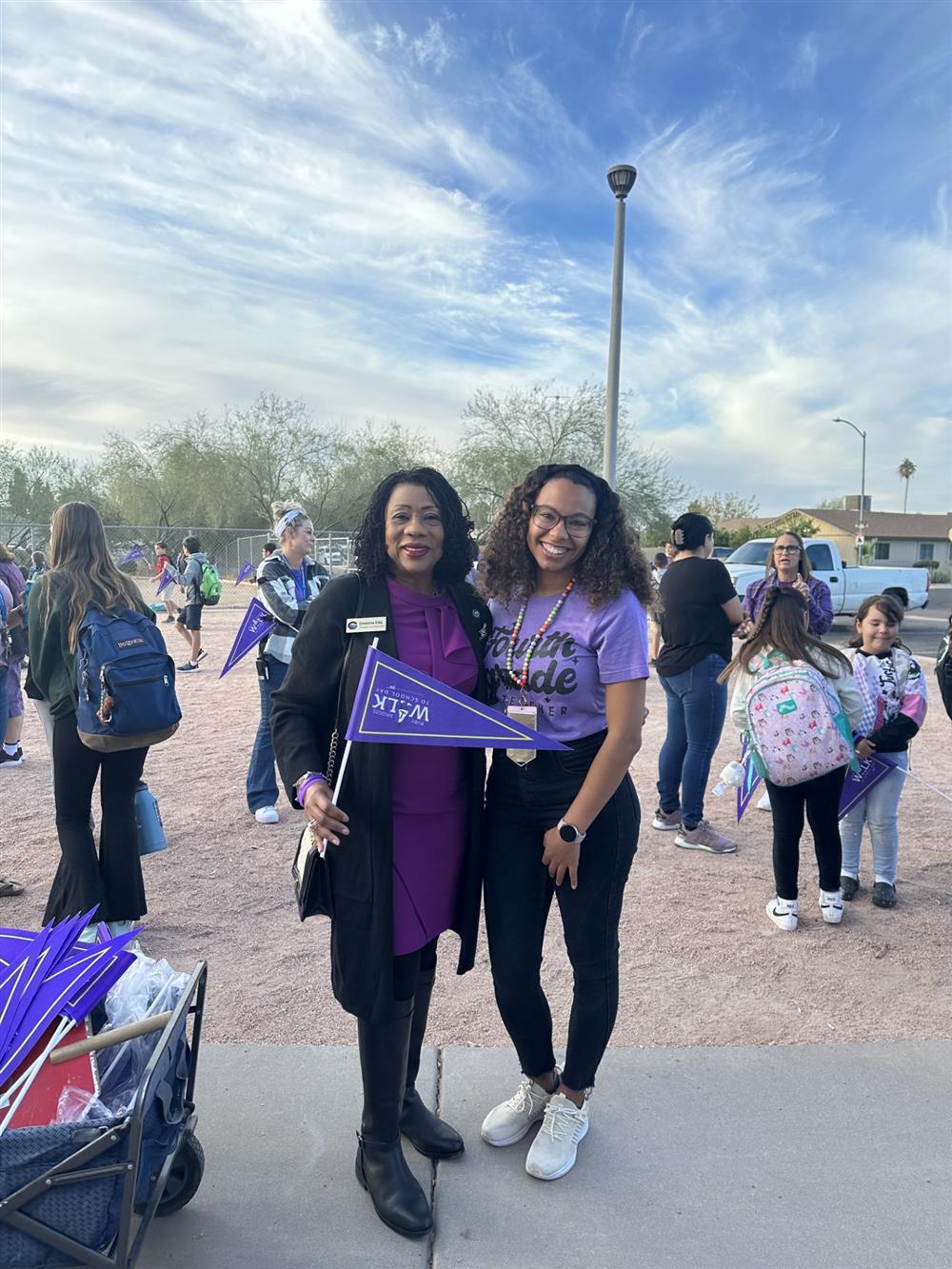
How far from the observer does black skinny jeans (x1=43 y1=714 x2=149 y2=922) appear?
347 cm

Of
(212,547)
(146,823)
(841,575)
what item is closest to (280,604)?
(146,823)

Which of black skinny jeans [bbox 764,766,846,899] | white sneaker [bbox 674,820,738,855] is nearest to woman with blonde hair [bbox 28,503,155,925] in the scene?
black skinny jeans [bbox 764,766,846,899]

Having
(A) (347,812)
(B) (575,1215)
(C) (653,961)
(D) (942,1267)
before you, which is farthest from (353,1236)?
(C) (653,961)

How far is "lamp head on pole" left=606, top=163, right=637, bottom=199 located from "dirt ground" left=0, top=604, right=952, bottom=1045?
327 inches

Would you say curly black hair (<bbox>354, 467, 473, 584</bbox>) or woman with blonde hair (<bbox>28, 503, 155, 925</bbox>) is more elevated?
curly black hair (<bbox>354, 467, 473, 584</bbox>)

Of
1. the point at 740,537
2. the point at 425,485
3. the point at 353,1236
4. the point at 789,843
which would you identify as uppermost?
the point at 740,537

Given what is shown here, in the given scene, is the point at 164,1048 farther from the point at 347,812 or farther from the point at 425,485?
the point at 425,485

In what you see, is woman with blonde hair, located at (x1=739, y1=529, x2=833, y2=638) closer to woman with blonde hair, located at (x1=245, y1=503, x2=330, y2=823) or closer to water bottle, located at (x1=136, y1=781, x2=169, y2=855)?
woman with blonde hair, located at (x1=245, y1=503, x2=330, y2=823)

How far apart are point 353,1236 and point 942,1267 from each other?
1453 millimetres

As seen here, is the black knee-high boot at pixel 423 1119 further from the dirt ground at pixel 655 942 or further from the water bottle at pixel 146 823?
the water bottle at pixel 146 823

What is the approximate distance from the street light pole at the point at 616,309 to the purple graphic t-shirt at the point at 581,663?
9.13 metres

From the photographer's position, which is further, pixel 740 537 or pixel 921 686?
pixel 740 537

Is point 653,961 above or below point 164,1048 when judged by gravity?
below

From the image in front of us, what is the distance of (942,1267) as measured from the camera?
2033mm
